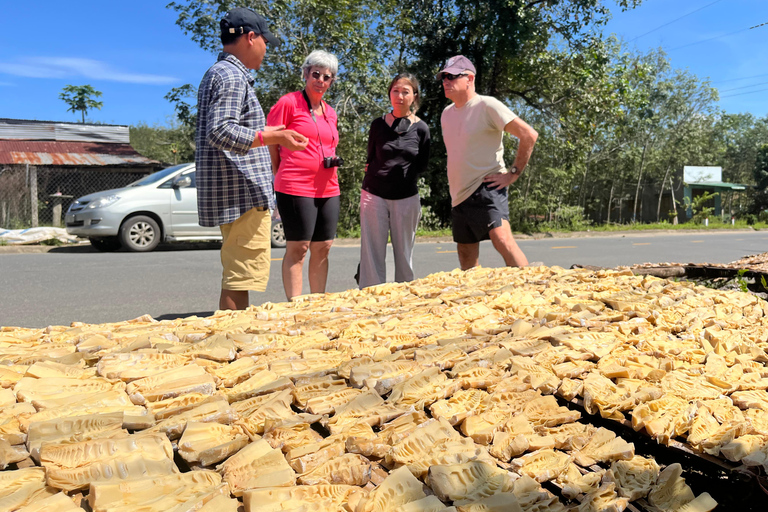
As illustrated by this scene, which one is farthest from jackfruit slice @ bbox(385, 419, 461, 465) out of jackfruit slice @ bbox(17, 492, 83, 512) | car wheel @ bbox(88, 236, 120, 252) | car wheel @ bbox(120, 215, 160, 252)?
car wheel @ bbox(88, 236, 120, 252)

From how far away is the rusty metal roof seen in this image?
19094 mm

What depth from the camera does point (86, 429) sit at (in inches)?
56.6

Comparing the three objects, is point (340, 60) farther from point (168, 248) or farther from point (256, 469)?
point (256, 469)

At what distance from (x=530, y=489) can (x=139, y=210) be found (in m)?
10.2

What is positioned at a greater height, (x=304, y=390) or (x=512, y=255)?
(x=512, y=255)

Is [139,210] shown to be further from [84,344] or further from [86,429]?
[86,429]

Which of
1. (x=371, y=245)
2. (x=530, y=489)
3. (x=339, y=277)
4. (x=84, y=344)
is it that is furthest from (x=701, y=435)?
(x=339, y=277)

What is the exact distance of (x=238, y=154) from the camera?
3.01 metres

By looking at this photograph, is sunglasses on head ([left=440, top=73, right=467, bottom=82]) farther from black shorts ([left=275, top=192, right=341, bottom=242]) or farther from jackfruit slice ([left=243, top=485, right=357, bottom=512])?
jackfruit slice ([left=243, top=485, right=357, bottom=512])

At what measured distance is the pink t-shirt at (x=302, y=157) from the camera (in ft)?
11.9

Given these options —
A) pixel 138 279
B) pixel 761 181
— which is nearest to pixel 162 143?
pixel 138 279

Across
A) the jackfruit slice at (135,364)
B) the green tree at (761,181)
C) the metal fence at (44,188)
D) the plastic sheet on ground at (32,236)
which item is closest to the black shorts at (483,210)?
the jackfruit slice at (135,364)

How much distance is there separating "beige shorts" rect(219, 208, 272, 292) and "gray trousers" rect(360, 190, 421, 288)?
1075mm

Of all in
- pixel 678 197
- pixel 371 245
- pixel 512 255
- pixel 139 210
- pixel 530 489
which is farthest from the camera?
pixel 678 197
